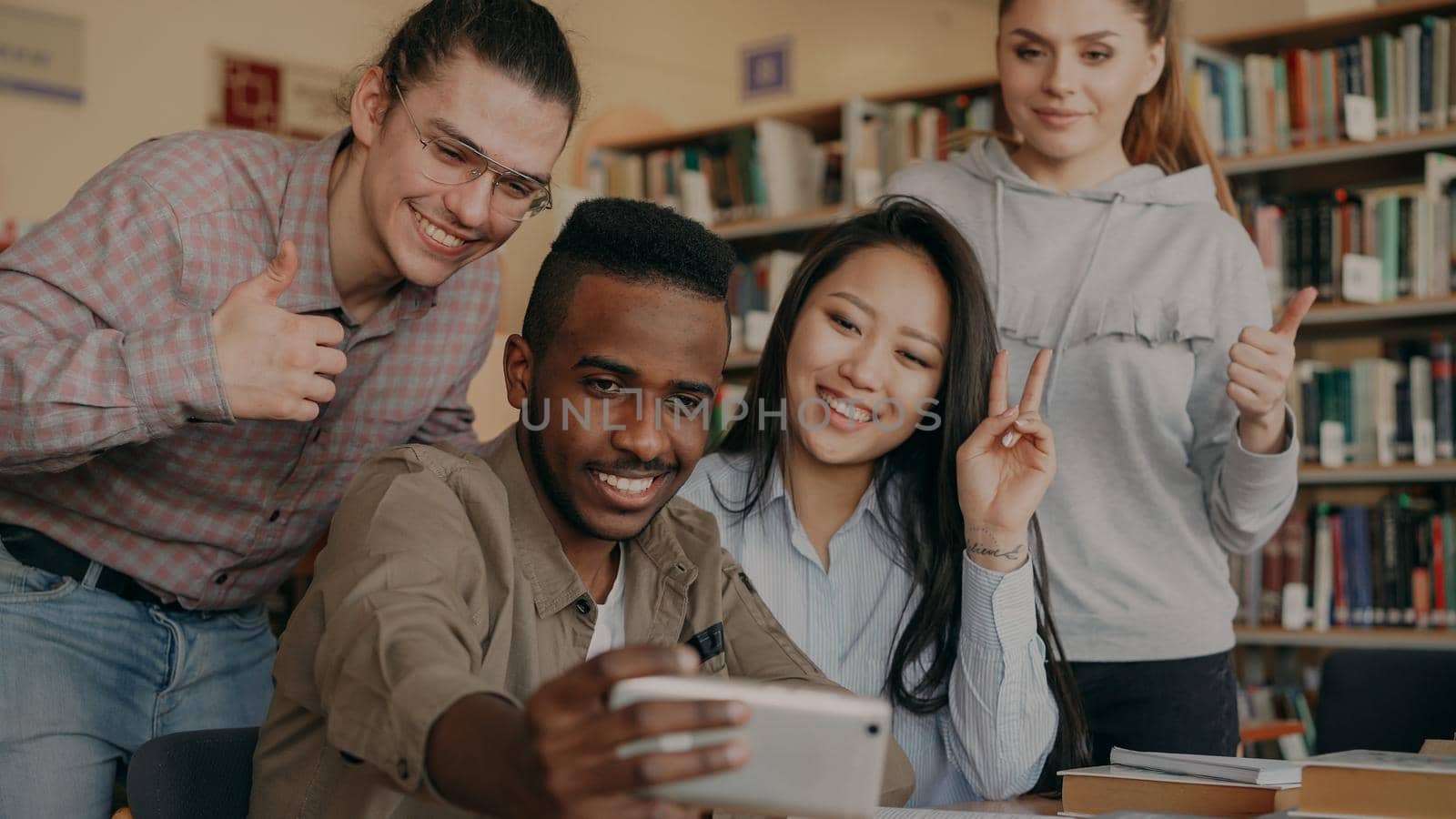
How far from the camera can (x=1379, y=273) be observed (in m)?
3.71

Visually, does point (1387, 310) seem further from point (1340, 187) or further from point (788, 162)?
point (788, 162)

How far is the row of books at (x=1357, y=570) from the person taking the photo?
12.0ft

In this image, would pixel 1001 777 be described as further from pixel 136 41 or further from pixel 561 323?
pixel 136 41

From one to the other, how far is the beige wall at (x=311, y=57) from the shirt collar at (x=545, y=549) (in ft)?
4.40

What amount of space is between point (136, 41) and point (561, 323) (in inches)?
186

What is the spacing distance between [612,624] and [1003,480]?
519 mm

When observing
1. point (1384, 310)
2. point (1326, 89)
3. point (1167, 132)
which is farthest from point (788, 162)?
point (1167, 132)

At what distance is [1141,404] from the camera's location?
1951mm

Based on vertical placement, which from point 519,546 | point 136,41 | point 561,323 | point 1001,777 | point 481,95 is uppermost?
point 136,41

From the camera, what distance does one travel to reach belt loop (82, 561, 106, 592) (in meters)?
1.61

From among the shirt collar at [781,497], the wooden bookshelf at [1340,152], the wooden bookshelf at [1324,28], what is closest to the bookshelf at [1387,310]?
the wooden bookshelf at [1340,152]

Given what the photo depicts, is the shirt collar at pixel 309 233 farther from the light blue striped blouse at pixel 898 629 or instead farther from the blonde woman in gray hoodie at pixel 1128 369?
the blonde woman in gray hoodie at pixel 1128 369

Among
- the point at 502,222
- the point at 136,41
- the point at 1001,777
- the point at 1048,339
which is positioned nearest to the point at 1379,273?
the point at 1048,339

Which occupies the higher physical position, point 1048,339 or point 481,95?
point 481,95
